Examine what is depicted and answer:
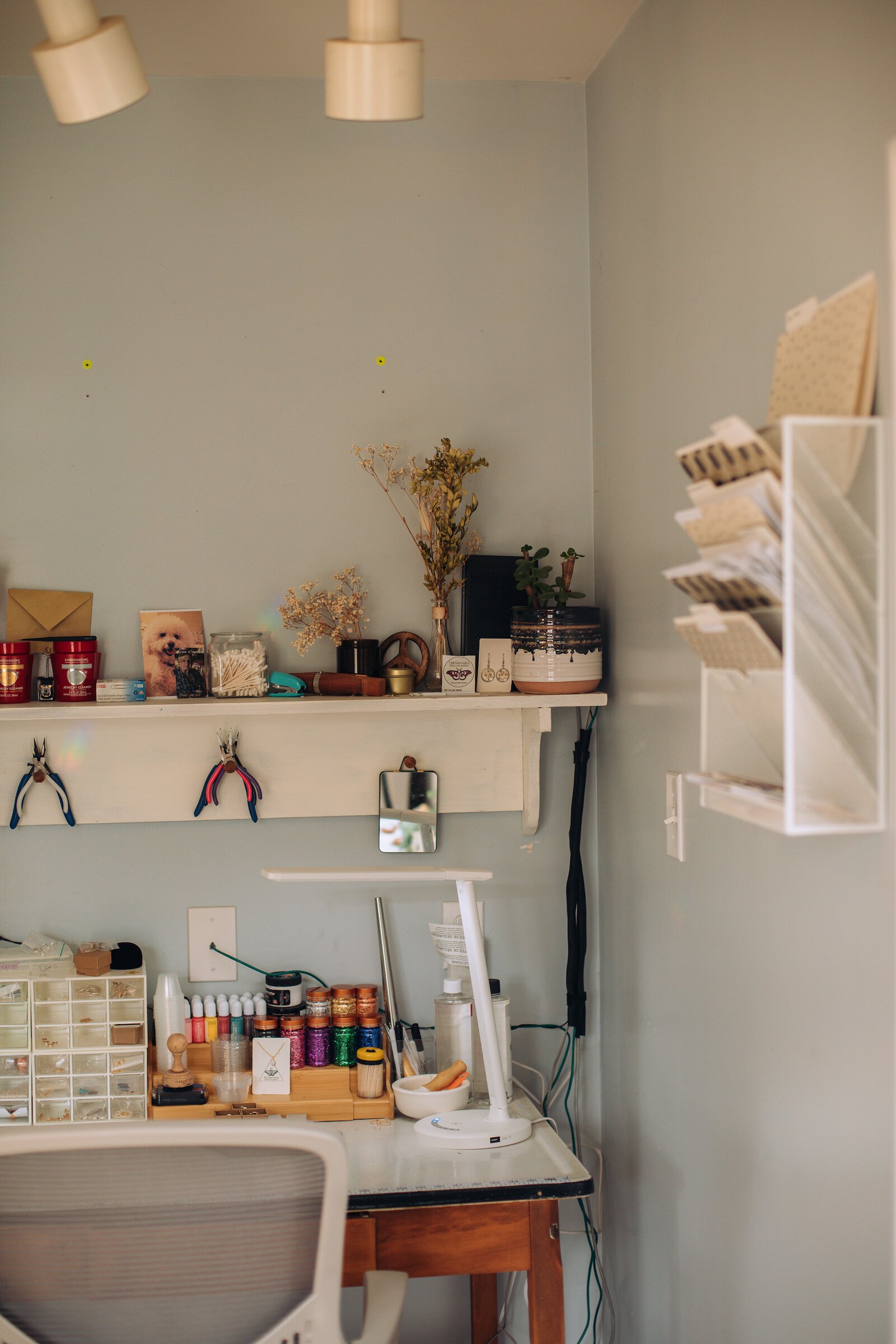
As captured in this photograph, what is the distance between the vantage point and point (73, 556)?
7.13 feet

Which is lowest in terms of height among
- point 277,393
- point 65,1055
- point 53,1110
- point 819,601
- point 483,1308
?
point 483,1308

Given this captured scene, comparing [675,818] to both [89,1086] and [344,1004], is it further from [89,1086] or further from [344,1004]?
[89,1086]

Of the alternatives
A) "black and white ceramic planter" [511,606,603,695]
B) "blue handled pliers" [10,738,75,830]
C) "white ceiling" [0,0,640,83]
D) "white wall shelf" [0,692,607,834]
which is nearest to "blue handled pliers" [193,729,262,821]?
"white wall shelf" [0,692,607,834]

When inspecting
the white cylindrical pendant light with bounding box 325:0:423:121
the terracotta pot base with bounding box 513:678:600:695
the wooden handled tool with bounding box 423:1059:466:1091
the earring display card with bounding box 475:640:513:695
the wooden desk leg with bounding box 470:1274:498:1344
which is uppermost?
the white cylindrical pendant light with bounding box 325:0:423:121

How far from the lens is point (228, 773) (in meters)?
2.18

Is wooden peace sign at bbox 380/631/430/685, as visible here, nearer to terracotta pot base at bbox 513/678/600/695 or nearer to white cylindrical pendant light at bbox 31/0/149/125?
terracotta pot base at bbox 513/678/600/695

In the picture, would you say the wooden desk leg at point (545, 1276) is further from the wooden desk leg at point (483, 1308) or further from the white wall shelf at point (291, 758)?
the white wall shelf at point (291, 758)

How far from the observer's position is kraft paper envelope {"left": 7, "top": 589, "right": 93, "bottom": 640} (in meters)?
2.12

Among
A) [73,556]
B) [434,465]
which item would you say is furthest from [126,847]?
[434,465]

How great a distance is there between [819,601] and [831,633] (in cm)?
4

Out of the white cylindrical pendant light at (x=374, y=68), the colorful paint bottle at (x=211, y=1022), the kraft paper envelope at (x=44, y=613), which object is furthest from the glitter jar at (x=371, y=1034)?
the white cylindrical pendant light at (x=374, y=68)

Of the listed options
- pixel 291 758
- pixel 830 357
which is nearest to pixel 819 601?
pixel 830 357

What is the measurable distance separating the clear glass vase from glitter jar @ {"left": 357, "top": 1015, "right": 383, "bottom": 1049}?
0.66 metres

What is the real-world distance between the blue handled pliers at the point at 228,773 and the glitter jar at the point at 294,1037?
40 cm
